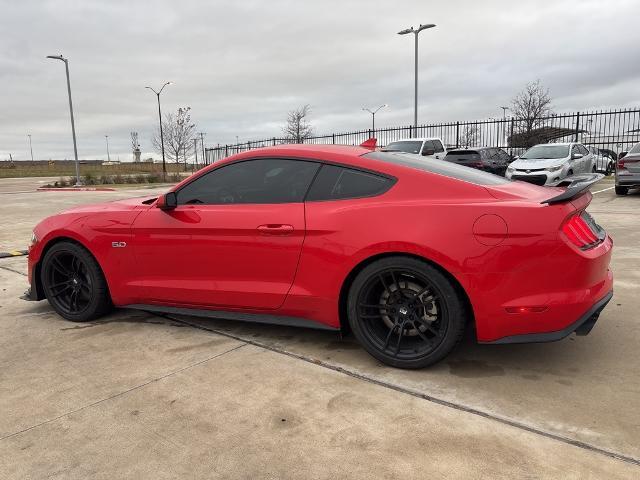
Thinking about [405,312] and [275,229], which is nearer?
[405,312]

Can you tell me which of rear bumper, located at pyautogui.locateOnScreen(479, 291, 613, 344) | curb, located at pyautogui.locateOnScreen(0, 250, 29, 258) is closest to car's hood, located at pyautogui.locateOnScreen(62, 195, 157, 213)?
rear bumper, located at pyautogui.locateOnScreen(479, 291, 613, 344)

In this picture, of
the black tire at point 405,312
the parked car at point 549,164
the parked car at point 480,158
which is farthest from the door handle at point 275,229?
the parked car at point 480,158

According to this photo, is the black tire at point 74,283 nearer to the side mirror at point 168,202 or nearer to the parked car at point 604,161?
the side mirror at point 168,202

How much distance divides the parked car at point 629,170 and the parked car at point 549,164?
1.37 metres

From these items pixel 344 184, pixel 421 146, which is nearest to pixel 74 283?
pixel 344 184

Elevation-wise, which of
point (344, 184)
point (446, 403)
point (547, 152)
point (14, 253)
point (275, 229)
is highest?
point (547, 152)

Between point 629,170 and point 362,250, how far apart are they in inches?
505

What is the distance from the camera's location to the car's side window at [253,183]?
11.2 ft

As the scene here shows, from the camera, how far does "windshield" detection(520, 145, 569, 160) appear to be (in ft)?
49.6

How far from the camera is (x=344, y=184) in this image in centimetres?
329

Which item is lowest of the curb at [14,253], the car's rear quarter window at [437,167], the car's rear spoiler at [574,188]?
the curb at [14,253]

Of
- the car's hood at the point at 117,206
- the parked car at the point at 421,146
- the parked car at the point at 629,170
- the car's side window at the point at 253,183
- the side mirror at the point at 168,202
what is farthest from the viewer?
the parked car at the point at 421,146

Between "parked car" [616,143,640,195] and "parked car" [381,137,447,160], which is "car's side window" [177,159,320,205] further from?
"parked car" [381,137,447,160]

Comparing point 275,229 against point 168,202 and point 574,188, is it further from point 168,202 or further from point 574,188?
point 574,188
